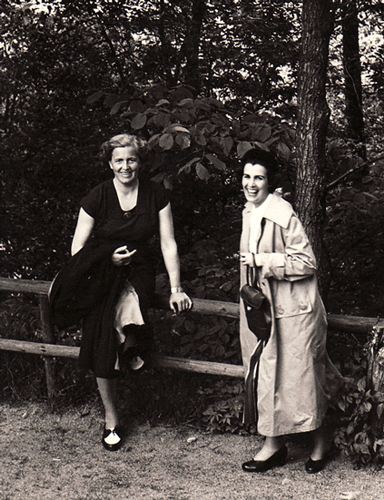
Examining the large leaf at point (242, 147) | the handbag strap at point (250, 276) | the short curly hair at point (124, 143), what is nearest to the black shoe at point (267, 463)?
the handbag strap at point (250, 276)

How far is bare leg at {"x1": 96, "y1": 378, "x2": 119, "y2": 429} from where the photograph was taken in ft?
14.0

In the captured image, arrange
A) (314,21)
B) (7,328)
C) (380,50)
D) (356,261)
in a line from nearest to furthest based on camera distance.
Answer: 1. (314,21)
2. (7,328)
3. (356,261)
4. (380,50)

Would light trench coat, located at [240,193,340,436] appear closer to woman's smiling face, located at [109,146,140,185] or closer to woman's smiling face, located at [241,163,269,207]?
woman's smiling face, located at [241,163,269,207]

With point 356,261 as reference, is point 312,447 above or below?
below

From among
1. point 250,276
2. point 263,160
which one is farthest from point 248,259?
point 263,160

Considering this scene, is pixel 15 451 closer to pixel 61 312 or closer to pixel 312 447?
pixel 61 312

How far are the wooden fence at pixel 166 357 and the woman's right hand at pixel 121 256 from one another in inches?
18.9

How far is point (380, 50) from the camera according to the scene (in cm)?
735

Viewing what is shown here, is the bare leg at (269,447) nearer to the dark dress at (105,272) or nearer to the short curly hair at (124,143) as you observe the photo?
the dark dress at (105,272)

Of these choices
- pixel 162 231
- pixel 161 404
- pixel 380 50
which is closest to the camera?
pixel 162 231

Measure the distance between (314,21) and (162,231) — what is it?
72.7 inches

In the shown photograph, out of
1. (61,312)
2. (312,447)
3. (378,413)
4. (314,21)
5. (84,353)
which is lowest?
(312,447)

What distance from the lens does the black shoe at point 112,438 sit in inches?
171

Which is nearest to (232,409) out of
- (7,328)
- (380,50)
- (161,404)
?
(161,404)
